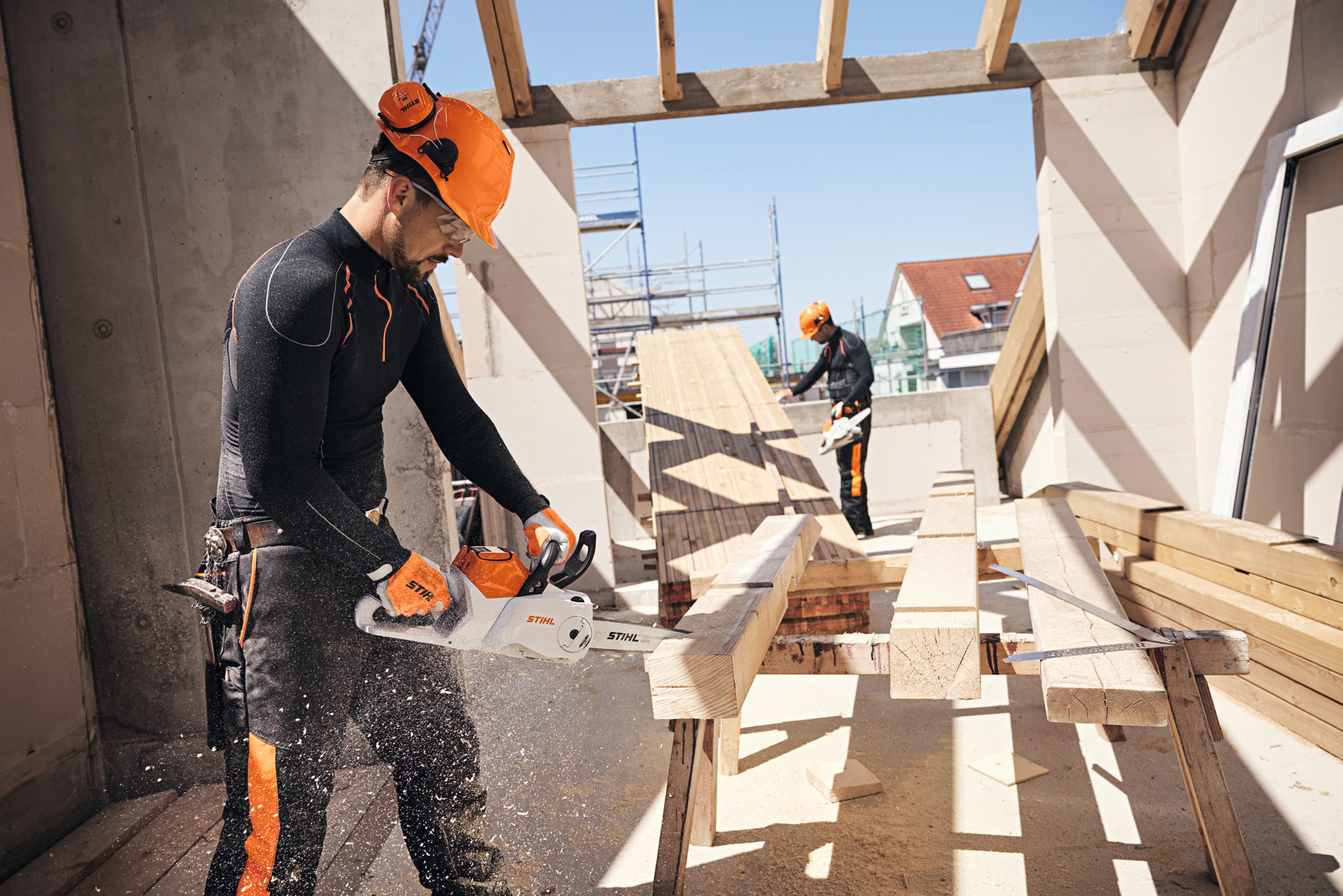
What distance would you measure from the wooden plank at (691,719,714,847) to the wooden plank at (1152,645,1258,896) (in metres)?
1.15

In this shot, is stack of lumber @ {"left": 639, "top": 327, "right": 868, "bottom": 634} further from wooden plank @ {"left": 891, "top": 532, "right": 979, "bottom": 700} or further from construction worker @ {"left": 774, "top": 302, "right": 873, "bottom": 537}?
wooden plank @ {"left": 891, "top": 532, "right": 979, "bottom": 700}

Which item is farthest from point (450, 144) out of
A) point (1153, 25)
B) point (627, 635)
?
point (1153, 25)

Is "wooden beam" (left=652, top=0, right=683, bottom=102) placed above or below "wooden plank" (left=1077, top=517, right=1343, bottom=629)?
above

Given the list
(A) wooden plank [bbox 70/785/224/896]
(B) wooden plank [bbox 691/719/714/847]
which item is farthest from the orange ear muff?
(A) wooden plank [bbox 70/785/224/896]

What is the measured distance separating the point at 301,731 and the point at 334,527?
0.47 meters

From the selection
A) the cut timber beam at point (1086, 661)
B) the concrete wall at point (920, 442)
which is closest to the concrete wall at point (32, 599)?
the cut timber beam at point (1086, 661)

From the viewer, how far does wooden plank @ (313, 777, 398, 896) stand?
241cm

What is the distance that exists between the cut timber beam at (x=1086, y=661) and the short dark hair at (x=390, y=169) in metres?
1.75

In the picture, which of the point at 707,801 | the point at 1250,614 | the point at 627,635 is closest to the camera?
the point at 627,635

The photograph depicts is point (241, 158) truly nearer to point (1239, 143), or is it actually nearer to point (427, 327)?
point (427, 327)

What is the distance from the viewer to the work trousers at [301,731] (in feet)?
5.41

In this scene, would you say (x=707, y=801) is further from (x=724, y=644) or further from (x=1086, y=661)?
(x=1086, y=661)

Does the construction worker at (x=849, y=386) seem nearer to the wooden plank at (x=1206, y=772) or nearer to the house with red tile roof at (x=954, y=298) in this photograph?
the wooden plank at (x=1206, y=772)

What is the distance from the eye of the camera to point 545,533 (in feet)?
6.83
